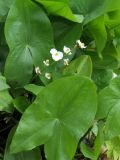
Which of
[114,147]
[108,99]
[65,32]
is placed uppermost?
[65,32]

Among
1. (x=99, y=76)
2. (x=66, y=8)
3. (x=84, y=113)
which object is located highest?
(x=66, y=8)

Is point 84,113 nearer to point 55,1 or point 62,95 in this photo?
point 62,95

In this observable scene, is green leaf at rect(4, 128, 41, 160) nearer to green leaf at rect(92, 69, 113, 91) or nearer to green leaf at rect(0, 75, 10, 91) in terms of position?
green leaf at rect(0, 75, 10, 91)

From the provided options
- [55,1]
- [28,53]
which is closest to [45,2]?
[55,1]

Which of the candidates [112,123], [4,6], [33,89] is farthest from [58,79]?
[4,6]

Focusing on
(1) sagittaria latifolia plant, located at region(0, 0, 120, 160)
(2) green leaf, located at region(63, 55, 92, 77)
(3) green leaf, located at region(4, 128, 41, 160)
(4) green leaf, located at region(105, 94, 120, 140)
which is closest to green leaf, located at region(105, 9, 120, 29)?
(1) sagittaria latifolia plant, located at region(0, 0, 120, 160)

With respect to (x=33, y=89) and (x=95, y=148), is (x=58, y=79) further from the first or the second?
(x=95, y=148)
